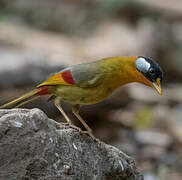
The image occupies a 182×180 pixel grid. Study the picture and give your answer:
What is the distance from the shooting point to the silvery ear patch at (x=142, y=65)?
17.0ft

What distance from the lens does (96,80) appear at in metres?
5.37

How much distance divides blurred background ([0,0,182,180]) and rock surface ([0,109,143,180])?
3993mm

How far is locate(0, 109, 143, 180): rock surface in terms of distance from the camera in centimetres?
409

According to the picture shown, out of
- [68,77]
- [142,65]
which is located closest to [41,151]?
[68,77]

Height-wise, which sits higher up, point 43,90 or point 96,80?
point 96,80

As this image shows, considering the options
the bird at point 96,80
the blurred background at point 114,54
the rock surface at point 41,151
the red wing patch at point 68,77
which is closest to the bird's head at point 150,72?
the bird at point 96,80

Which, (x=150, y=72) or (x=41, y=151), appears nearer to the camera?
(x=41, y=151)

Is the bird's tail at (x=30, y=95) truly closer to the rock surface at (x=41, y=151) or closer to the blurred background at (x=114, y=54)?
the rock surface at (x=41, y=151)

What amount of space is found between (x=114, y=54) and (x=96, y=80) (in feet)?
27.1

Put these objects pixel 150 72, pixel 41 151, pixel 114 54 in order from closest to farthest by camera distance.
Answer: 1. pixel 41 151
2. pixel 150 72
3. pixel 114 54

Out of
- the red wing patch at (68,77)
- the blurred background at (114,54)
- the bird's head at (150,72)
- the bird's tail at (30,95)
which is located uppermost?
the bird's head at (150,72)

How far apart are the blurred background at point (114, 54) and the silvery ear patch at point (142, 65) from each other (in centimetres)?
360

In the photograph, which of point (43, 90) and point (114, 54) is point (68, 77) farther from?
point (114, 54)

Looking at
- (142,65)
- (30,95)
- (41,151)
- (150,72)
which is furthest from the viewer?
(30,95)
